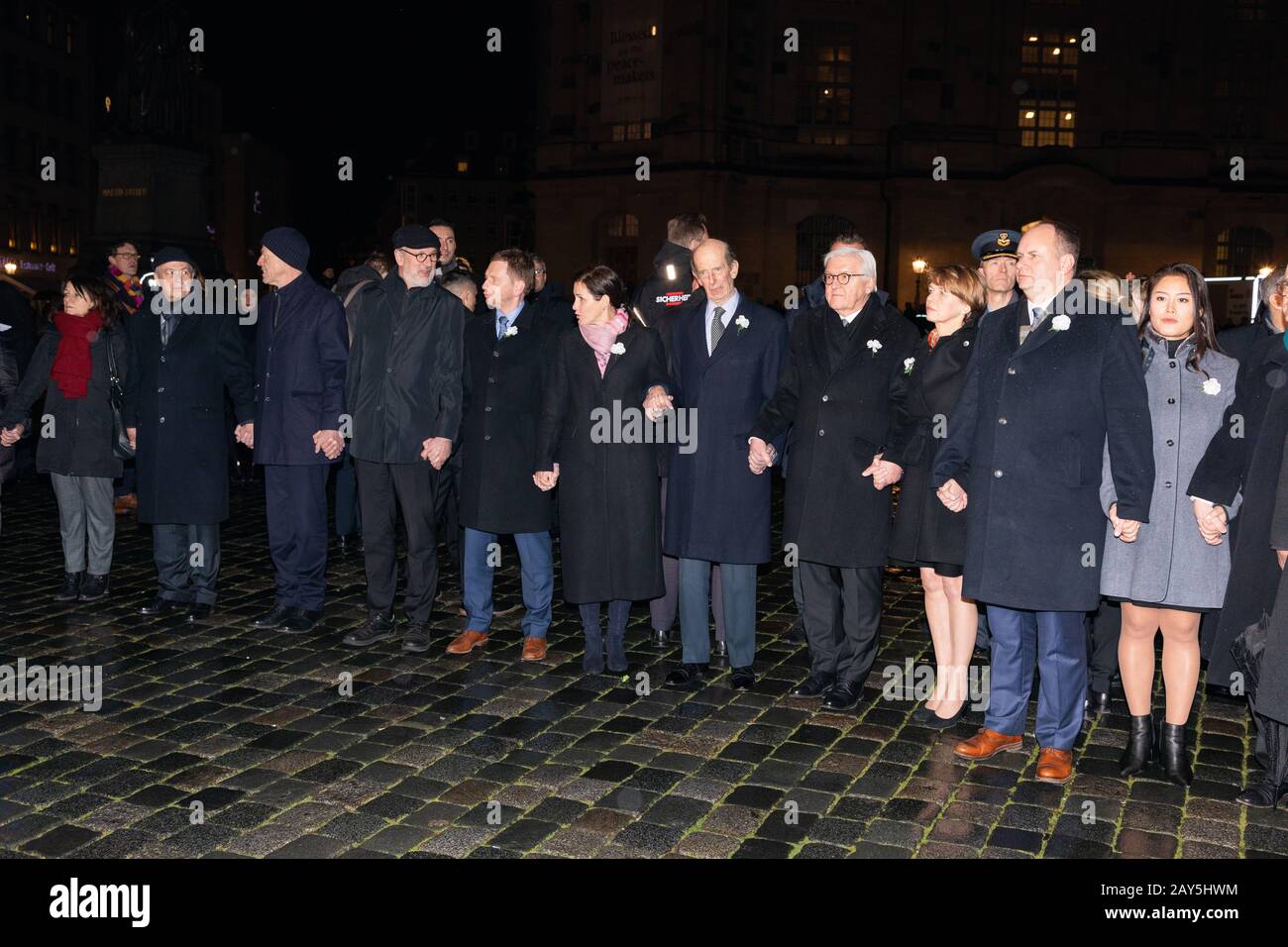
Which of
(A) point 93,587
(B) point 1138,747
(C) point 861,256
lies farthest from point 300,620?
(B) point 1138,747

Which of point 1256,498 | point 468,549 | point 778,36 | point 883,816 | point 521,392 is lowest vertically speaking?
point 883,816

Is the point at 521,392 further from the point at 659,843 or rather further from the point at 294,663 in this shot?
the point at 659,843

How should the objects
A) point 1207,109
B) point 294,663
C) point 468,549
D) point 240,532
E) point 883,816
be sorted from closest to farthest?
point 883,816
point 294,663
point 468,549
point 240,532
point 1207,109

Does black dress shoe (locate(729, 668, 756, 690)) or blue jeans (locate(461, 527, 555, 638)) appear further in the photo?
blue jeans (locate(461, 527, 555, 638))

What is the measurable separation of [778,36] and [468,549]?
39807 millimetres

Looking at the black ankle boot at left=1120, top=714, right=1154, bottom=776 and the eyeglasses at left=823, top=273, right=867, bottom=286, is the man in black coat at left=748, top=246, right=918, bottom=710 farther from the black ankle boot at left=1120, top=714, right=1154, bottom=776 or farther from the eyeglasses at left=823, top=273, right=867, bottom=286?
the black ankle boot at left=1120, top=714, right=1154, bottom=776

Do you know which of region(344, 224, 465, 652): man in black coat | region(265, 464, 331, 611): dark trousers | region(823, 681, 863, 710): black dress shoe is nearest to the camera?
region(823, 681, 863, 710): black dress shoe

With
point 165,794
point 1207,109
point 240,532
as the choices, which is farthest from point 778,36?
point 165,794

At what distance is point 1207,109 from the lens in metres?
43.7

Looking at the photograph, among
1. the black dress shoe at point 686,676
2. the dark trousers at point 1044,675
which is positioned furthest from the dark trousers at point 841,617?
the dark trousers at point 1044,675

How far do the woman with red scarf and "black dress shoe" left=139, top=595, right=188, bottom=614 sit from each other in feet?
1.89

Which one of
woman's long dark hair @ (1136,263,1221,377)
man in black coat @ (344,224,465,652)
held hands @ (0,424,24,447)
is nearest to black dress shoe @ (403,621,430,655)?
man in black coat @ (344,224,465,652)

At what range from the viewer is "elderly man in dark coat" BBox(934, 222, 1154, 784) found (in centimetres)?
539

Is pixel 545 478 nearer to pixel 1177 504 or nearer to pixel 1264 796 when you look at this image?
pixel 1177 504
